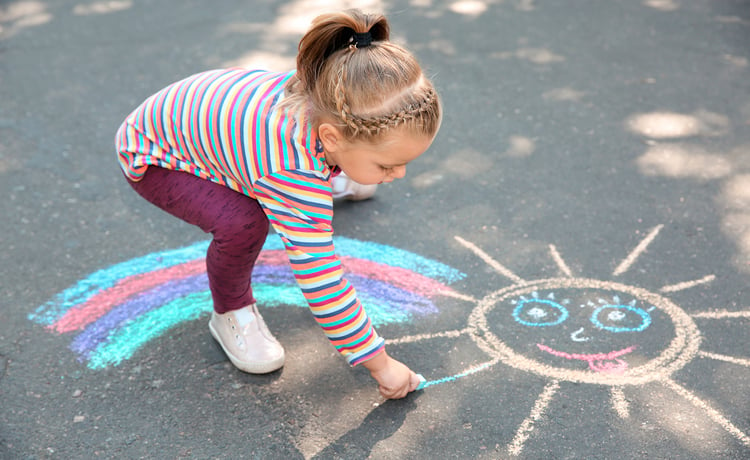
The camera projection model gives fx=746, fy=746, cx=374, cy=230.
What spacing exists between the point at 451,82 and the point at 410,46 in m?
0.58

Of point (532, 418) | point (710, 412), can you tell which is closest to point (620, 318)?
point (710, 412)

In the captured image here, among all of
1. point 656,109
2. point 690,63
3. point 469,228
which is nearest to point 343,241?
point 469,228

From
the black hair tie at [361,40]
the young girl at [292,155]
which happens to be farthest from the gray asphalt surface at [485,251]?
the black hair tie at [361,40]

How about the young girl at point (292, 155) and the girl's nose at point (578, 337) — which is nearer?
the young girl at point (292, 155)

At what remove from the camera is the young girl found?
1599 mm

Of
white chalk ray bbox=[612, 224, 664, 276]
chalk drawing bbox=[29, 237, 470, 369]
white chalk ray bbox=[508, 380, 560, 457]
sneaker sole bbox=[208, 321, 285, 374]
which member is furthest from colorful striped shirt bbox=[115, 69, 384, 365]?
white chalk ray bbox=[612, 224, 664, 276]

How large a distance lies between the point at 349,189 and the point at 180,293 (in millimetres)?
749

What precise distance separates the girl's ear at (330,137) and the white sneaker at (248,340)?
0.69 m

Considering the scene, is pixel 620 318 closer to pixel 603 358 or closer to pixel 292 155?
pixel 603 358

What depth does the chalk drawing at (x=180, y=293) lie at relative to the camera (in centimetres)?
225

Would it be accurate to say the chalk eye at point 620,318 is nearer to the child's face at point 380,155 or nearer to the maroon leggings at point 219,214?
the child's face at point 380,155

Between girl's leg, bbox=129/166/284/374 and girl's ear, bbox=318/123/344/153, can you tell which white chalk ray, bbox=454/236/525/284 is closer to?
girl's leg, bbox=129/166/284/374

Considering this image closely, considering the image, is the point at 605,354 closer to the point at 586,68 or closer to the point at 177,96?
the point at 177,96

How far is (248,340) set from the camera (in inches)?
82.0
